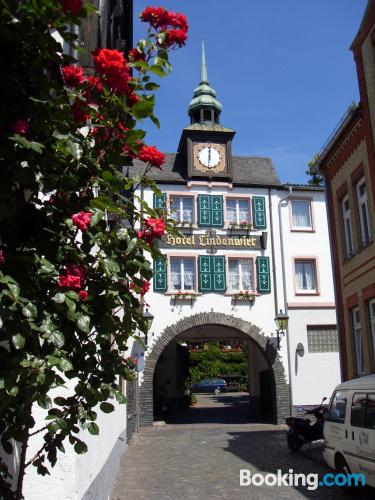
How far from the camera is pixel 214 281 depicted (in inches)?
858

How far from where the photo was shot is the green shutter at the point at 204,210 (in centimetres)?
2230

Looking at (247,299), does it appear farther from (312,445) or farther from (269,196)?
(312,445)

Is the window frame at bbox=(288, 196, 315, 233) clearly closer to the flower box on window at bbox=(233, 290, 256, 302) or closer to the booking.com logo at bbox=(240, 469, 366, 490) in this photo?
the flower box on window at bbox=(233, 290, 256, 302)

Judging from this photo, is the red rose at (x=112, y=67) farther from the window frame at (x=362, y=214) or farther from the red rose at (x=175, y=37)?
the window frame at (x=362, y=214)

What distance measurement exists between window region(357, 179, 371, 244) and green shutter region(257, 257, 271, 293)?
8646 millimetres

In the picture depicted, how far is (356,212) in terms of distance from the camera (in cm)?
1388

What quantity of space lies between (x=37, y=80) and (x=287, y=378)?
20.7 meters

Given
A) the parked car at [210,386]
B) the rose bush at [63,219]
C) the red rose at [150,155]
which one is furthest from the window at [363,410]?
the parked car at [210,386]

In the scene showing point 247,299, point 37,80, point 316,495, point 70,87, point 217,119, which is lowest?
point 316,495

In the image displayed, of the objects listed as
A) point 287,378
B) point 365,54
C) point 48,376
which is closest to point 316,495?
point 48,376

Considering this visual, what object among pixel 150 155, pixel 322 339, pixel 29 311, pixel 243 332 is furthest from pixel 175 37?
pixel 322 339

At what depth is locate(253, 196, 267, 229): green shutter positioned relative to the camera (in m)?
22.7

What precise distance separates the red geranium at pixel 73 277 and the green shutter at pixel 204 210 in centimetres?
1962

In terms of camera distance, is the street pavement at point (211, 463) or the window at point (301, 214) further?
the window at point (301, 214)
